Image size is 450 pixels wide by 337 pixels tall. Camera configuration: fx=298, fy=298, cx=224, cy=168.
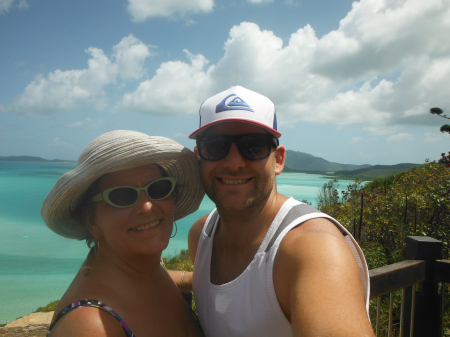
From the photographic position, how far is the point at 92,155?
69.7 inches

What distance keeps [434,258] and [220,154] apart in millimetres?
2048

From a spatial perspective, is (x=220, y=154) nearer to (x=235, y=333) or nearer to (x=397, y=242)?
(x=235, y=333)

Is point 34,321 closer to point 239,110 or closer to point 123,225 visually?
point 123,225

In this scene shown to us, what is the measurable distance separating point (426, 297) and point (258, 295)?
186 centimetres

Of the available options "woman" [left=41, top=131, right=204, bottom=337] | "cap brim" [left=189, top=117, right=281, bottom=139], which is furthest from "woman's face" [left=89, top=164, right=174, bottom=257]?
"cap brim" [left=189, top=117, right=281, bottom=139]

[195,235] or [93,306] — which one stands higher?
[195,235]

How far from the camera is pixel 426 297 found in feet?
8.42

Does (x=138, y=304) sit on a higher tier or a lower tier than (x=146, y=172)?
lower

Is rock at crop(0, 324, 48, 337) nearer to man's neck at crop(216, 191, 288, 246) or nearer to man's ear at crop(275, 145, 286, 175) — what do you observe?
man's neck at crop(216, 191, 288, 246)

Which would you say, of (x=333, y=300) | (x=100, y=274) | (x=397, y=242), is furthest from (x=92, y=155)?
(x=397, y=242)

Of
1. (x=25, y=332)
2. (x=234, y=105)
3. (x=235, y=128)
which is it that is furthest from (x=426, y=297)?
(x=25, y=332)

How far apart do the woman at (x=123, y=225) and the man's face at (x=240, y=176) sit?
323mm

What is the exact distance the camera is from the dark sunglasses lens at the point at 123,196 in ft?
5.98

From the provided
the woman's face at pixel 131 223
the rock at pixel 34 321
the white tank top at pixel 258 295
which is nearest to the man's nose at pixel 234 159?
the white tank top at pixel 258 295
